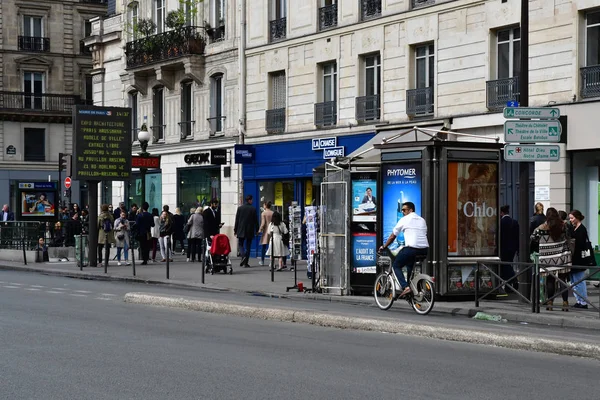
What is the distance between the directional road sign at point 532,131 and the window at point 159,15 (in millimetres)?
24394

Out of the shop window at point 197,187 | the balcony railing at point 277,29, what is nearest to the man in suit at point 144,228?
the shop window at point 197,187

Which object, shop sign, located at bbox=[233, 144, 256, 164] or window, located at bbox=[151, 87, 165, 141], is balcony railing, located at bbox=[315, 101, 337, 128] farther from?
window, located at bbox=[151, 87, 165, 141]

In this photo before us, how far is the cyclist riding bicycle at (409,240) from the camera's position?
1678 centimetres

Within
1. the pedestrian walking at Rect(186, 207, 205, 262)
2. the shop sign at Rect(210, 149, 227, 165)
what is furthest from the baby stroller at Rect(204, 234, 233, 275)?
the shop sign at Rect(210, 149, 227, 165)

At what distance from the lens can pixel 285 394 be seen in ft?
29.0

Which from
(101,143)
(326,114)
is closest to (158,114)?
(326,114)

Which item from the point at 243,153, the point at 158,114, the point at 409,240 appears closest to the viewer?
the point at 409,240

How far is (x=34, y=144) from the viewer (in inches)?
2606

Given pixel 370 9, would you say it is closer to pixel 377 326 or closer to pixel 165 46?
pixel 165 46

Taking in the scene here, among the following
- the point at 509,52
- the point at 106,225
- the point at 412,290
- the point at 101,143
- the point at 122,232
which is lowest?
the point at 412,290

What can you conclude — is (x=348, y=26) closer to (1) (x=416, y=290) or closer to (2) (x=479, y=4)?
(2) (x=479, y=4)

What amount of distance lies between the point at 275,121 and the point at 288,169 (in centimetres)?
175

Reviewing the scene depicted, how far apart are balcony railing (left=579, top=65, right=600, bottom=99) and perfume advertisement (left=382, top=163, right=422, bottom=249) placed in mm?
6171

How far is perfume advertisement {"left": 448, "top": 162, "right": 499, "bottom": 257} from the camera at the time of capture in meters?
18.3
